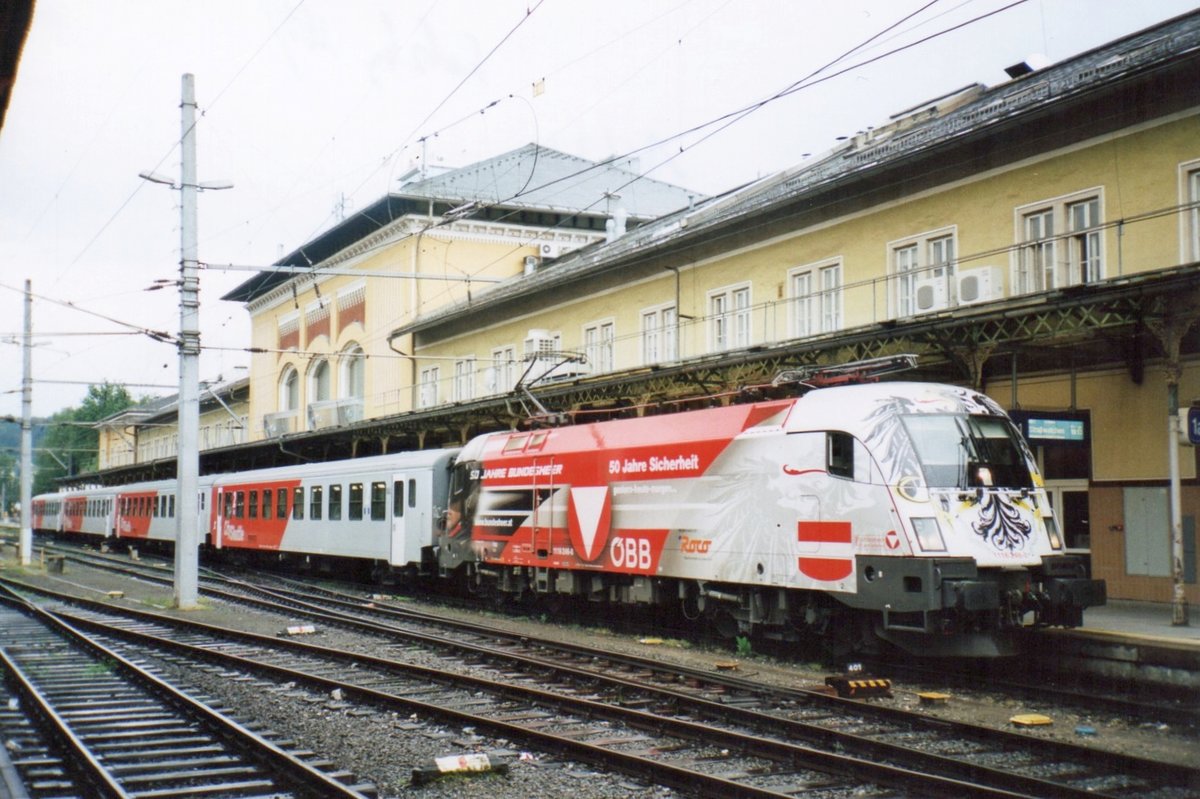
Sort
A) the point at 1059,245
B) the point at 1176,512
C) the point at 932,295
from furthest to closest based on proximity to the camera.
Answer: the point at 932,295 < the point at 1059,245 < the point at 1176,512

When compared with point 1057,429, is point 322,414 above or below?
above

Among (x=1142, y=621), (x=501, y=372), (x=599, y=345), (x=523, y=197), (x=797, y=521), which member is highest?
(x=523, y=197)

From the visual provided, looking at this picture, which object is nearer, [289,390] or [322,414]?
[322,414]

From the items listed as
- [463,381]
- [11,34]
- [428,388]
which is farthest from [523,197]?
[11,34]

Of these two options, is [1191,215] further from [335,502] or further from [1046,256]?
[335,502]

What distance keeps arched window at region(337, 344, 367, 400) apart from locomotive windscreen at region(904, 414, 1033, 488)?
34.6 metres

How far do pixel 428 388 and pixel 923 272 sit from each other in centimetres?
2247

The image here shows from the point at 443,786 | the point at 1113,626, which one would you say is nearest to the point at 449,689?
the point at 443,786

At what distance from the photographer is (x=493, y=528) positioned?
20125 mm

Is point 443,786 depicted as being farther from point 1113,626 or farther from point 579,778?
point 1113,626

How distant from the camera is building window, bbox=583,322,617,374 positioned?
28.9 m

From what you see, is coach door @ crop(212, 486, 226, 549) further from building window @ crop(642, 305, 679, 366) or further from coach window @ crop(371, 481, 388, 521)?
building window @ crop(642, 305, 679, 366)

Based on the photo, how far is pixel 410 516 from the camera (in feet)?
76.4

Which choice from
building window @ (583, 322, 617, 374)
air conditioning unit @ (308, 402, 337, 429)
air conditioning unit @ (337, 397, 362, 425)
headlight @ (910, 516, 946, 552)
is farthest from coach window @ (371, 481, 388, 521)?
air conditioning unit @ (308, 402, 337, 429)
